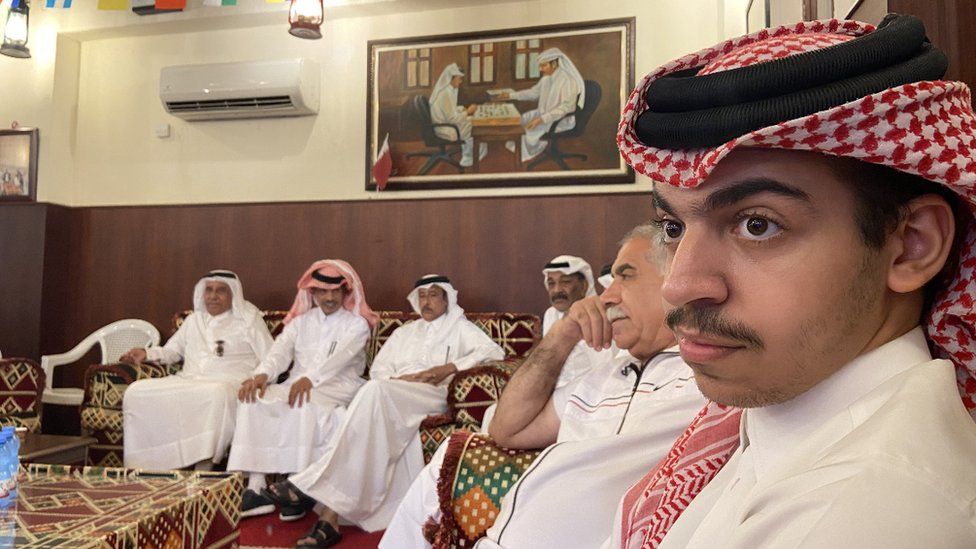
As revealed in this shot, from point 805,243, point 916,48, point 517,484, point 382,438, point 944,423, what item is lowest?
point 382,438

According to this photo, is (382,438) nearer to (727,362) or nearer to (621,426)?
(621,426)

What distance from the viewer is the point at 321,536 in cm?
327

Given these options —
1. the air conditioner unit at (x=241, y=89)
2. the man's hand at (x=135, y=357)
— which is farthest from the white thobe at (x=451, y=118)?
the man's hand at (x=135, y=357)

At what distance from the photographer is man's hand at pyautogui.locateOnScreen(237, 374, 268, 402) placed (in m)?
4.07

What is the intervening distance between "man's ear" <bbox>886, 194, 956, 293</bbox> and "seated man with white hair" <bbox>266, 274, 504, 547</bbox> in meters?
3.10

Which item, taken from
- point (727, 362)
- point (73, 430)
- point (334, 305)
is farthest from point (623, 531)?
point (73, 430)

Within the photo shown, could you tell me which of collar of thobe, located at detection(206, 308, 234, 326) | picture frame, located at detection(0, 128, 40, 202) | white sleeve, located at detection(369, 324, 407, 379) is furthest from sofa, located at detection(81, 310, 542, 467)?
picture frame, located at detection(0, 128, 40, 202)

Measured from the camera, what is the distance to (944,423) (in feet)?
1.74

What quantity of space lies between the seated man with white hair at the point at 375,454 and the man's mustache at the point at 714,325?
2996 millimetres

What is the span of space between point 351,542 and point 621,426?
2182mm

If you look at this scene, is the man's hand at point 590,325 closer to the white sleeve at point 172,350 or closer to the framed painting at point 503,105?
the framed painting at point 503,105

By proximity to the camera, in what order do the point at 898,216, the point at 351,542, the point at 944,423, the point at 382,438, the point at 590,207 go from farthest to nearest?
1. the point at 590,207
2. the point at 382,438
3. the point at 351,542
4. the point at 898,216
5. the point at 944,423

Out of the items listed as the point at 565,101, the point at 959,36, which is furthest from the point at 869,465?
the point at 565,101

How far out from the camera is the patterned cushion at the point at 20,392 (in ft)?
13.7
